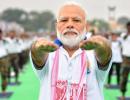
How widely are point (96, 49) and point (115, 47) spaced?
10374 mm

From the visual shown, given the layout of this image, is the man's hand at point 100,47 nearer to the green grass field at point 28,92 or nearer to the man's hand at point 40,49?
the man's hand at point 40,49

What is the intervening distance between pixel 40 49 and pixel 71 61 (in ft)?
0.85

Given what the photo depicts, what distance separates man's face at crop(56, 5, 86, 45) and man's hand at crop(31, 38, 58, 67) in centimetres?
14

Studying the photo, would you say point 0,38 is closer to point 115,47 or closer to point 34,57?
point 115,47

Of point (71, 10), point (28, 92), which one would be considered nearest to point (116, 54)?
point (28, 92)

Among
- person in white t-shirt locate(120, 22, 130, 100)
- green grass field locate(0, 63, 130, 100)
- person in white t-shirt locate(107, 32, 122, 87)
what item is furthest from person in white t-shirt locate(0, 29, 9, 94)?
person in white t-shirt locate(107, 32, 122, 87)

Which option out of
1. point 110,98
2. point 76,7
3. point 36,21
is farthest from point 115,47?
point 36,21

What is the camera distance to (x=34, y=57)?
3.56m

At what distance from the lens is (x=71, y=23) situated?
3629mm

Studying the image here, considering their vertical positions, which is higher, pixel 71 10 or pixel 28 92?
pixel 71 10

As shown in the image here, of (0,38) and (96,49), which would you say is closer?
(96,49)

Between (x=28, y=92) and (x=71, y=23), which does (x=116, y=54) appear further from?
(x=71, y=23)

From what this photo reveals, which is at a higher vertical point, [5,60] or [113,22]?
[113,22]

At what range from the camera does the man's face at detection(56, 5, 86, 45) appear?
3609 millimetres
